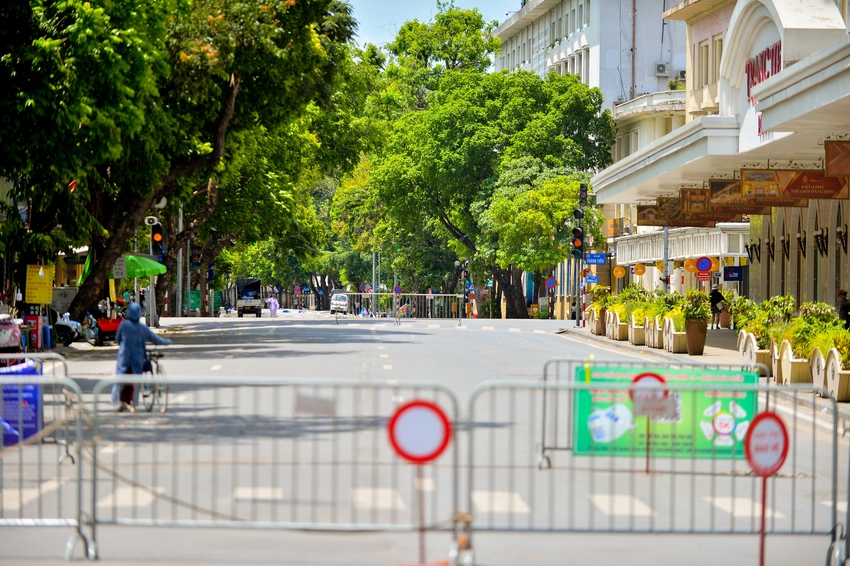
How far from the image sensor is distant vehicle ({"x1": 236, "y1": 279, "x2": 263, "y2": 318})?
99562 millimetres

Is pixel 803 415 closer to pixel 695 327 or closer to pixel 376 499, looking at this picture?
pixel 376 499

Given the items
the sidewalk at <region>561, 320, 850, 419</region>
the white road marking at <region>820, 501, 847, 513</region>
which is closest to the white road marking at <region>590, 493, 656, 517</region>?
the white road marking at <region>820, 501, 847, 513</region>

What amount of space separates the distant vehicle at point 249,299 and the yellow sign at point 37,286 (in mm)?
66596

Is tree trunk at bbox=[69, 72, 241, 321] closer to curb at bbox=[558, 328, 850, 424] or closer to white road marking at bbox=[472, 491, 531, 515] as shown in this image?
curb at bbox=[558, 328, 850, 424]

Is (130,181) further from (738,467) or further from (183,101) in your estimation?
(738,467)

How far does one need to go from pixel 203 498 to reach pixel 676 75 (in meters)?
76.4

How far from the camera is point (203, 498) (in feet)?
32.1

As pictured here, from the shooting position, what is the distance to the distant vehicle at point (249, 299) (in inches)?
3920

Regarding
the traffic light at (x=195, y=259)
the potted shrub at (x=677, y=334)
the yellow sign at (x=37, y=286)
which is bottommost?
the potted shrub at (x=677, y=334)

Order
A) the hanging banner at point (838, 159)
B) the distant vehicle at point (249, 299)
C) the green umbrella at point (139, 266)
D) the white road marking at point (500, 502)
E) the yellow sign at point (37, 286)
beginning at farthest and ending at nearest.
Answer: the distant vehicle at point (249, 299)
the green umbrella at point (139, 266)
the yellow sign at point (37, 286)
the hanging banner at point (838, 159)
the white road marking at point (500, 502)

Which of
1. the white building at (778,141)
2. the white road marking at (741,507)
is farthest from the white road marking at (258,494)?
the white building at (778,141)

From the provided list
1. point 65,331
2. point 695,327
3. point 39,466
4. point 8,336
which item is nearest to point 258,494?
point 39,466

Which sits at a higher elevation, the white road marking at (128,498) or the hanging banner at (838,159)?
the hanging banner at (838,159)

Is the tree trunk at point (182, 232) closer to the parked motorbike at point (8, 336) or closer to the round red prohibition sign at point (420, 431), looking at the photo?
the parked motorbike at point (8, 336)
